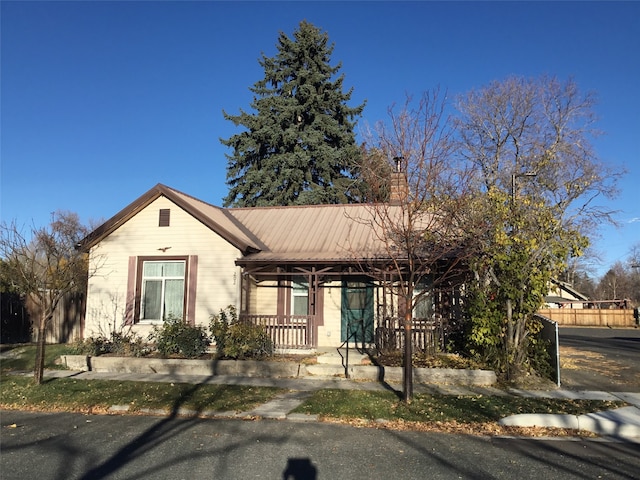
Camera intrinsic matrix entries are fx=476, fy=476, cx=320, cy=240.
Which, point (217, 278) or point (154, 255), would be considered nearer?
point (217, 278)

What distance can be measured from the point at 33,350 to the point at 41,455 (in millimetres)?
11051

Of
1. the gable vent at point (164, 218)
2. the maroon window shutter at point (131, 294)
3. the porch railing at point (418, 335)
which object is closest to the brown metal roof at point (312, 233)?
the porch railing at point (418, 335)

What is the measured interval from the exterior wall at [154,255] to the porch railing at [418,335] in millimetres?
4414

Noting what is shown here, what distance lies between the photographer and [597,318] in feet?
125

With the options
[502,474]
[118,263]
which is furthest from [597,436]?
[118,263]

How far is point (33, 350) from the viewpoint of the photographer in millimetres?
15656

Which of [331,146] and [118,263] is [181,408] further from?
[331,146]

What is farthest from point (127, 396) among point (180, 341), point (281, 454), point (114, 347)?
point (281, 454)

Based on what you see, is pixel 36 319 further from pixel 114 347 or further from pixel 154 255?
pixel 114 347

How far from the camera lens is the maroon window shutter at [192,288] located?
1419cm

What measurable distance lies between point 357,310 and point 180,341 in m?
5.39

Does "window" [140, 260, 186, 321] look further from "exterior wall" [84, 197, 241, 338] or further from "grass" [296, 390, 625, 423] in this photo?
"grass" [296, 390, 625, 423]

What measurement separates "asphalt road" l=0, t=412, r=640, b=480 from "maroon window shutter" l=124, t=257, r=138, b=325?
7046 mm

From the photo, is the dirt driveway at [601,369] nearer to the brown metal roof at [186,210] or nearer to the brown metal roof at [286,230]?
the brown metal roof at [286,230]
